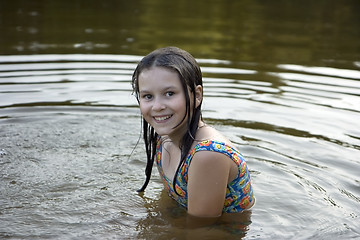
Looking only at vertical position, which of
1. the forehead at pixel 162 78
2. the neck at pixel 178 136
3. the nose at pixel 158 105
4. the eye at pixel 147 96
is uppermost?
the forehead at pixel 162 78

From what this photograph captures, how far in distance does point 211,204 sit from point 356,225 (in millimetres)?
985

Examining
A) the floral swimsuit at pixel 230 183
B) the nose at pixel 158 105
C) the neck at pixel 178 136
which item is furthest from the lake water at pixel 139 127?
the nose at pixel 158 105

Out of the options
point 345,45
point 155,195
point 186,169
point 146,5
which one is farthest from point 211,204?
point 146,5

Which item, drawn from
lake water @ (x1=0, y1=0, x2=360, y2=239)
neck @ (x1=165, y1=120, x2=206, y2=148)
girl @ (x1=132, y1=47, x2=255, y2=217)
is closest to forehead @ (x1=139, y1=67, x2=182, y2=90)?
girl @ (x1=132, y1=47, x2=255, y2=217)

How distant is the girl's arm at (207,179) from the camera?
11.1 feet

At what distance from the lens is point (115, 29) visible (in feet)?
35.8

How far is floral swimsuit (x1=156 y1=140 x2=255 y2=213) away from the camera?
11.3ft

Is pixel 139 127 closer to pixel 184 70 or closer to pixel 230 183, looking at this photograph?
pixel 230 183

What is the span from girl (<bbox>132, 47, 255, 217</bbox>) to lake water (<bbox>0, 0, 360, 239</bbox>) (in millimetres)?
249

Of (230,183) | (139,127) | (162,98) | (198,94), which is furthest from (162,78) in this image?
(139,127)

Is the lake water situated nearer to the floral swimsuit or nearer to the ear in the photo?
the floral swimsuit

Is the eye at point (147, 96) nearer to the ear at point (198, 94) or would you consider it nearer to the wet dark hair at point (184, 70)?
the wet dark hair at point (184, 70)

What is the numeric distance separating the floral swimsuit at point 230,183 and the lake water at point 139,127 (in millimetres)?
100

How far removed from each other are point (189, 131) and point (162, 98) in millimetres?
255
